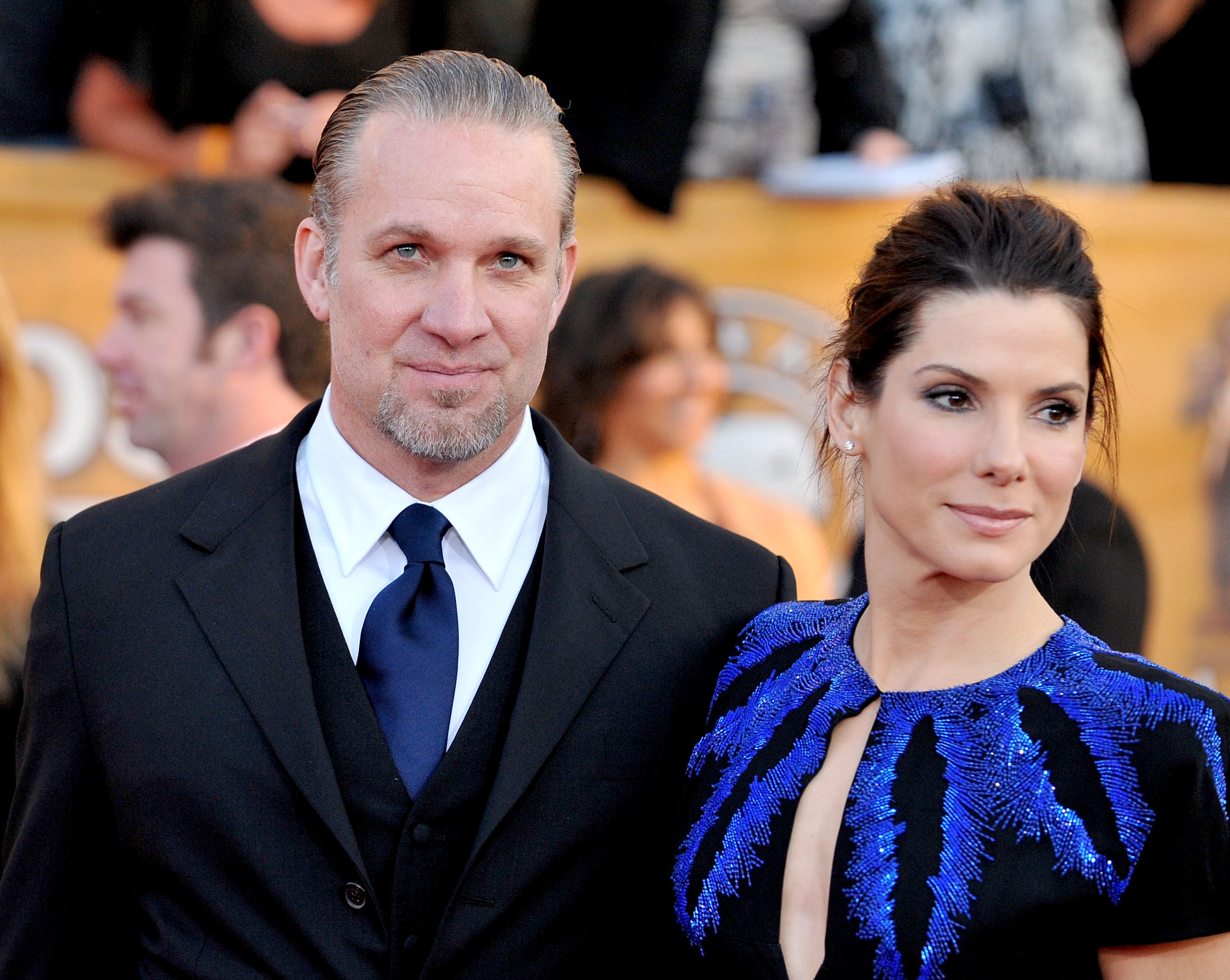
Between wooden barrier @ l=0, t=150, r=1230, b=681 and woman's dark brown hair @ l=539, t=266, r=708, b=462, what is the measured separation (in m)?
0.07

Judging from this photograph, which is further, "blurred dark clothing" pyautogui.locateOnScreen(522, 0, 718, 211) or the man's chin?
"blurred dark clothing" pyautogui.locateOnScreen(522, 0, 718, 211)

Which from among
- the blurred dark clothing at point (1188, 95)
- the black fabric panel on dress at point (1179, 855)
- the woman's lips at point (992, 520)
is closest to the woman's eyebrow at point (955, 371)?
the woman's lips at point (992, 520)

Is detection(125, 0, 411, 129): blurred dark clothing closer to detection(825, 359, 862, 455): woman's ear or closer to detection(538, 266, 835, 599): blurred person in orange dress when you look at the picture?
detection(538, 266, 835, 599): blurred person in orange dress

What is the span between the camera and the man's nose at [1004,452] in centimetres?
156

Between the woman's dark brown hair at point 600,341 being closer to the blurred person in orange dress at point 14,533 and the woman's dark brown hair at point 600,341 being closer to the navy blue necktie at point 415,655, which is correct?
the blurred person in orange dress at point 14,533

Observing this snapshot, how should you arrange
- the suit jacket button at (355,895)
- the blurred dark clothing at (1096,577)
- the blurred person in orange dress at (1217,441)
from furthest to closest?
the blurred person in orange dress at (1217,441)
the blurred dark clothing at (1096,577)
the suit jacket button at (355,895)

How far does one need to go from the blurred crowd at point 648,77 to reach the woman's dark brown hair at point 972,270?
1.91 metres

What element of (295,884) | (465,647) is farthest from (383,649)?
(295,884)

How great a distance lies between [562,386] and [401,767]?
1920 mm

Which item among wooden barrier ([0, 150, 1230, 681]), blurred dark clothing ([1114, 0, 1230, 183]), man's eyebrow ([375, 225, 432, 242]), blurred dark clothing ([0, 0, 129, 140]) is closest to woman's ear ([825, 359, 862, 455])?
man's eyebrow ([375, 225, 432, 242])

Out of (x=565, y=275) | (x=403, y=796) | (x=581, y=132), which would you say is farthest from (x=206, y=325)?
(x=403, y=796)

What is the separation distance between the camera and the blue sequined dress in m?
1.45

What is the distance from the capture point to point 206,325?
328cm

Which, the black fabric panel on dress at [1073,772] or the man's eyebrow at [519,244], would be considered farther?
the man's eyebrow at [519,244]
